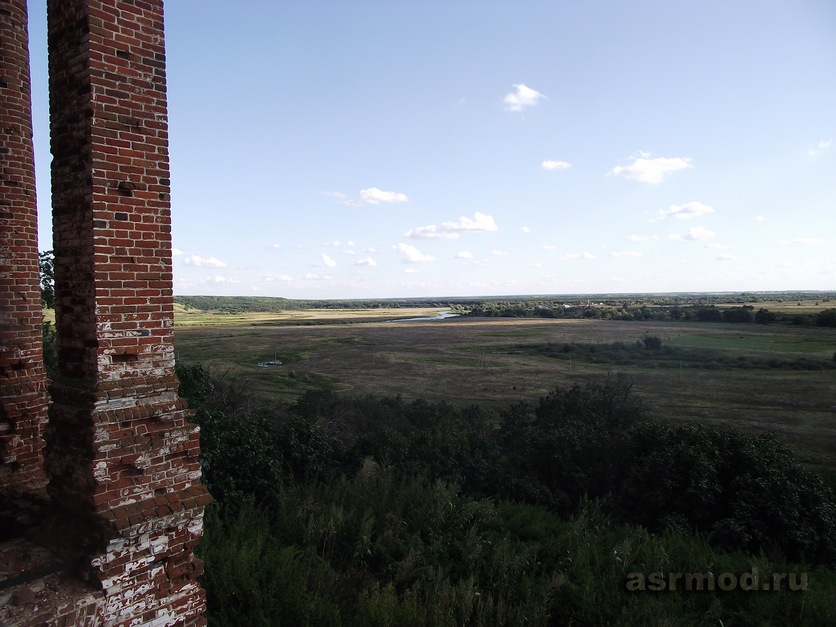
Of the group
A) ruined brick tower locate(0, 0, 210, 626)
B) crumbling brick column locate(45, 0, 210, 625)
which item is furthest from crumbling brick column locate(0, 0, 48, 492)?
crumbling brick column locate(45, 0, 210, 625)

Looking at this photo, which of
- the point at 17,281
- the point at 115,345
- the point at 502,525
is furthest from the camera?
the point at 502,525

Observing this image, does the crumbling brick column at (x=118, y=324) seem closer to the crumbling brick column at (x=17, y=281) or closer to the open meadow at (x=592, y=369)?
the crumbling brick column at (x=17, y=281)

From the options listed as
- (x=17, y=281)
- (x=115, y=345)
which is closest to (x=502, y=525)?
(x=115, y=345)

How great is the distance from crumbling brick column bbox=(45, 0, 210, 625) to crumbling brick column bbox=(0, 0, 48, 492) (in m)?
1.85

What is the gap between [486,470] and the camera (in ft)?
38.4

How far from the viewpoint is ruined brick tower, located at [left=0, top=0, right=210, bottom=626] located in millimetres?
4020

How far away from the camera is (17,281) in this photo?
232 inches

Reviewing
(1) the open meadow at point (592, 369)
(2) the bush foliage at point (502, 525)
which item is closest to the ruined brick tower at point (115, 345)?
(2) the bush foliage at point (502, 525)

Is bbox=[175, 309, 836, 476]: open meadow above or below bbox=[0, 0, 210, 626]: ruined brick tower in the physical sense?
below

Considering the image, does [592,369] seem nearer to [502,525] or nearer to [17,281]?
[502,525]

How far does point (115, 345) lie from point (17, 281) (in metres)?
2.80

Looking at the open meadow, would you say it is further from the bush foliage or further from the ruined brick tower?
the ruined brick tower

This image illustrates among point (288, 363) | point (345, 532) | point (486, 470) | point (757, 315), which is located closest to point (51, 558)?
point (345, 532)

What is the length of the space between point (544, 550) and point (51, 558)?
20.6 feet
